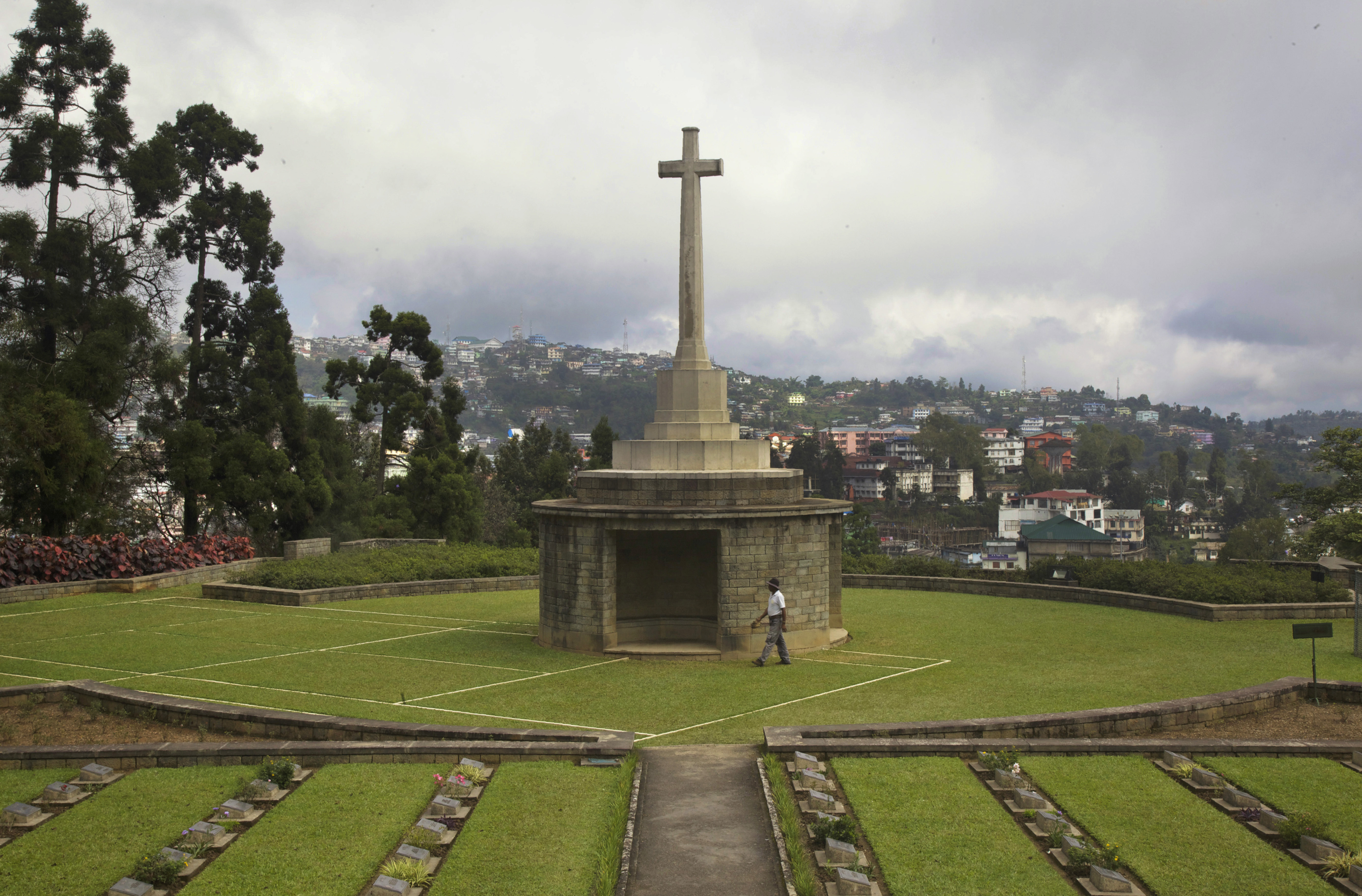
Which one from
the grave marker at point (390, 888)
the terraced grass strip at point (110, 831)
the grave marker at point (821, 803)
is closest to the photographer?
the grave marker at point (390, 888)

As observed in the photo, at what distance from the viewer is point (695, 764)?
9594mm

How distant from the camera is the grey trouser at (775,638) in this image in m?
14.8

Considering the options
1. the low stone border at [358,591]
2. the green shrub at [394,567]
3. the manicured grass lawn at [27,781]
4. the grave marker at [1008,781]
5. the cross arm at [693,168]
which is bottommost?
the manicured grass lawn at [27,781]

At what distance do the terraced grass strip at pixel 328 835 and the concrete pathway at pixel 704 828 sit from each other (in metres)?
1.91

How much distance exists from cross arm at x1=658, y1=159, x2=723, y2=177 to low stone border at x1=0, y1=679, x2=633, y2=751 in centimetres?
1023

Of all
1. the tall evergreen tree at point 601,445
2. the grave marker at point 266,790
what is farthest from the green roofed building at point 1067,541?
the grave marker at point 266,790

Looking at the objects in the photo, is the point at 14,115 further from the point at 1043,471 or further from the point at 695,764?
the point at 1043,471

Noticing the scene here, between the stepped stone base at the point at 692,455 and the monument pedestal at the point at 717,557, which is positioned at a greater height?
the stepped stone base at the point at 692,455

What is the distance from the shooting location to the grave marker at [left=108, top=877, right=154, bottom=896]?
6.65m

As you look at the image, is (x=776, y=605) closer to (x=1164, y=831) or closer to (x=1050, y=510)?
(x=1164, y=831)

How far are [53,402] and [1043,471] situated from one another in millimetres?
105406

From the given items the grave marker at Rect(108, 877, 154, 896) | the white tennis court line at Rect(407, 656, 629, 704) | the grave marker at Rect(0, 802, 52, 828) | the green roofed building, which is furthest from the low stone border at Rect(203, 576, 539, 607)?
the green roofed building

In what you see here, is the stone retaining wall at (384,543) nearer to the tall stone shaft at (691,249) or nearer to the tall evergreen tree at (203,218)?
the tall evergreen tree at (203,218)

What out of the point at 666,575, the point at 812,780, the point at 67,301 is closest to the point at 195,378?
the point at 67,301
